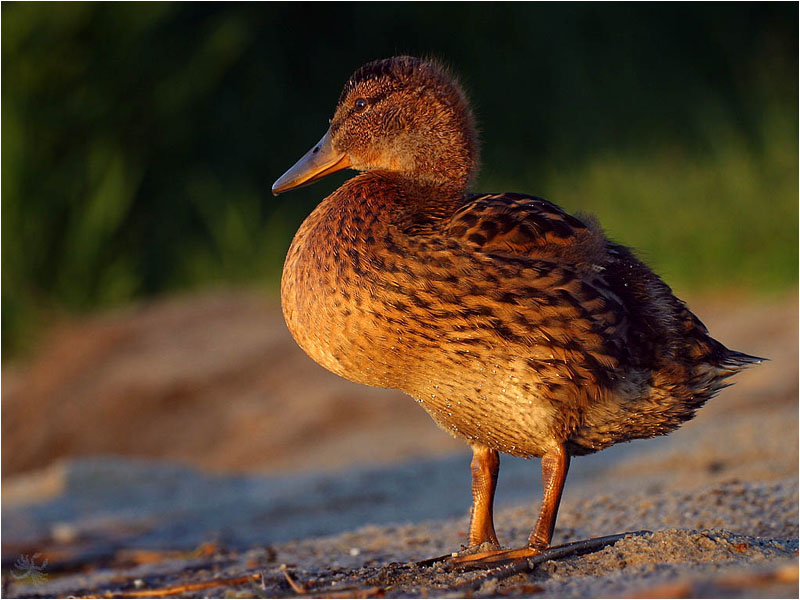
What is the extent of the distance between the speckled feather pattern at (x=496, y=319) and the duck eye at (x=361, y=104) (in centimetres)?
33

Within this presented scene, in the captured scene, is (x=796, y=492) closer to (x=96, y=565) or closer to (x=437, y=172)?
(x=437, y=172)

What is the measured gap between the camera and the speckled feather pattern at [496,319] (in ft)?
9.94

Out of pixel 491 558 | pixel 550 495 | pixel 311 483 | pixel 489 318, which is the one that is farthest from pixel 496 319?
pixel 311 483

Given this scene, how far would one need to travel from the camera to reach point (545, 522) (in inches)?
123

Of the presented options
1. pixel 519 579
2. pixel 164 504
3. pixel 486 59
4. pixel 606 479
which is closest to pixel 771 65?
pixel 486 59

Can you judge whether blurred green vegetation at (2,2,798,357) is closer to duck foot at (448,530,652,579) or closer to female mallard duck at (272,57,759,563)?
female mallard duck at (272,57,759,563)

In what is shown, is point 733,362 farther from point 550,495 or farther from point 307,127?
point 307,127

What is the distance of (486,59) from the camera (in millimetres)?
11586

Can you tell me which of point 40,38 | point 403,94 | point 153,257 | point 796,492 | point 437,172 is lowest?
point 796,492

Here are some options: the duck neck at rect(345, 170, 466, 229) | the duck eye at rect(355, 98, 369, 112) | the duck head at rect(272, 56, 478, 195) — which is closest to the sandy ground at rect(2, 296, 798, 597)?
the duck neck at rect(345, 170, 466, 229)

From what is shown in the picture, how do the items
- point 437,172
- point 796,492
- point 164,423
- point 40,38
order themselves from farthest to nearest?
1. point 40,38
2. point 164,423
3. point 796,492
4. point 437,172

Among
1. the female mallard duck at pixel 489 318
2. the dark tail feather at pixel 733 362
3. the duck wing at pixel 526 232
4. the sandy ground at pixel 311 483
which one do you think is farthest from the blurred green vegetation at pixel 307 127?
the duck wing at pixel 526 232

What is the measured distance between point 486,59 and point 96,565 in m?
8.02

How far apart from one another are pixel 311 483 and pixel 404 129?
111 inches
